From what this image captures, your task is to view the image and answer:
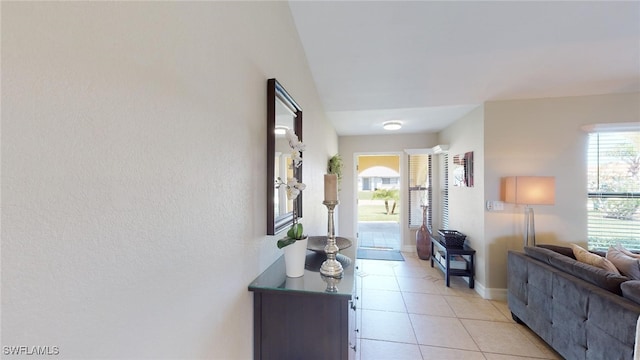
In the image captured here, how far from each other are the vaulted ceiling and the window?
1.97ft

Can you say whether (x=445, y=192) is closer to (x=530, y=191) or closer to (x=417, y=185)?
(x=417, y=185)

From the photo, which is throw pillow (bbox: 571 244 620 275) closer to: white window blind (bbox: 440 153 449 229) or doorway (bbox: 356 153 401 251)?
white window blind (bbox: 440 153 449 229)

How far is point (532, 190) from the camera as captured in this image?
9.00 ft

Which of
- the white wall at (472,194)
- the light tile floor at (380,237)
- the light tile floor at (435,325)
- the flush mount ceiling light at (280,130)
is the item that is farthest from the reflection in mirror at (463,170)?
the flush mount ceiling light at (280,130)

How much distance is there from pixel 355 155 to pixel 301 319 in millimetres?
4219

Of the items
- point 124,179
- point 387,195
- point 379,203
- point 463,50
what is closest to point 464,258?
point 463,50

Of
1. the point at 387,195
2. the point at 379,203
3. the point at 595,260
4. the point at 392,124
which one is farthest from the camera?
the point at 379,203

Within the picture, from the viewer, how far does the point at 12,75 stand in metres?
0.43

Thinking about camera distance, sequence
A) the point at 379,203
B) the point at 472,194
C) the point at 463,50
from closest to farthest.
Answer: the point at 463,50
the point at 472,194
the point at 379,203

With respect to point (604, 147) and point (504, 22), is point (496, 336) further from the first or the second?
point (504, 22)

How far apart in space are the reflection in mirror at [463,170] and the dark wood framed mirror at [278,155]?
8.87ft

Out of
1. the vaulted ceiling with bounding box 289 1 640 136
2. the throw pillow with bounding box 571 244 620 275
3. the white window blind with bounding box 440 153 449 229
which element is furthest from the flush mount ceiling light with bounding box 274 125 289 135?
the white window blind with bounding box 440 153 449 229

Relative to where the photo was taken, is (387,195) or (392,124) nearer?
(392,124)

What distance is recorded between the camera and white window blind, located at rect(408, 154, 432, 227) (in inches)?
198
